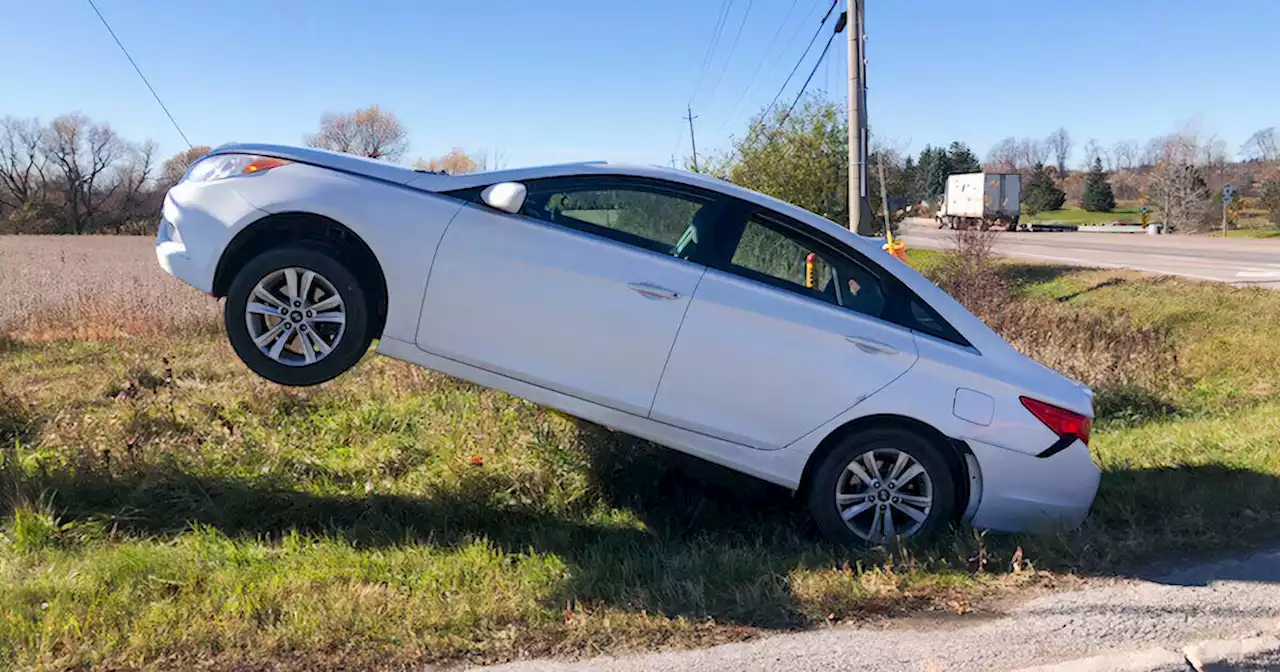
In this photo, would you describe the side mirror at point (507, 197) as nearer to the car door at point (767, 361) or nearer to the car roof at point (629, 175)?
the car roof at point (629, 175)

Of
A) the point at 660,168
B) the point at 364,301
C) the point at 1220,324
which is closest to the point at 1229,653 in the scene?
the point at 660,168

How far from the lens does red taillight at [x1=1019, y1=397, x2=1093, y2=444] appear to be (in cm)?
428

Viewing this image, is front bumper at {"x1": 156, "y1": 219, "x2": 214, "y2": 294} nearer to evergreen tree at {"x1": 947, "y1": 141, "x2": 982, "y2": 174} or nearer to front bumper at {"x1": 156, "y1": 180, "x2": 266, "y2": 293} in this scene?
front bumper at {"x1": 156, "y1": 180, "x2": 266, "y2": 293}

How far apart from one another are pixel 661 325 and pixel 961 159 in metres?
70.3

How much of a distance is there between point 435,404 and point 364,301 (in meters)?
3.08

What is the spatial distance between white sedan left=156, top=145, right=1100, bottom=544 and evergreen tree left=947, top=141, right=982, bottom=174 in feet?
222

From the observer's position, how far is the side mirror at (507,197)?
4.28 m

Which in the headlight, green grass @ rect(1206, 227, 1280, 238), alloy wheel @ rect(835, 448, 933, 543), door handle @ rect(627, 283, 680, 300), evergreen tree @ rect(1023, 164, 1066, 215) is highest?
evergreen tree @ rect(1023, 164, 1066, 215)

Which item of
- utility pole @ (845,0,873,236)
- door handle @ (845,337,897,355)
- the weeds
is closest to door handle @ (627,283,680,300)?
door handle @ (845,337,897,355)

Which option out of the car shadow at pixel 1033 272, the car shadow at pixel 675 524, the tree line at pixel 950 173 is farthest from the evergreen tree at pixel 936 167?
the car shadow at pixel 675 524

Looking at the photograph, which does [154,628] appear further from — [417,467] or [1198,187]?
[1198,187]

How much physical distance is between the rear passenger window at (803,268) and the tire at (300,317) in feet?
6.32

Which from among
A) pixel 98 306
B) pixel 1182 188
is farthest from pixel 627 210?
pixel 1182 188

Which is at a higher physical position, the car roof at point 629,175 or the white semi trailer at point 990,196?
the white semi trailer at point 990,196
